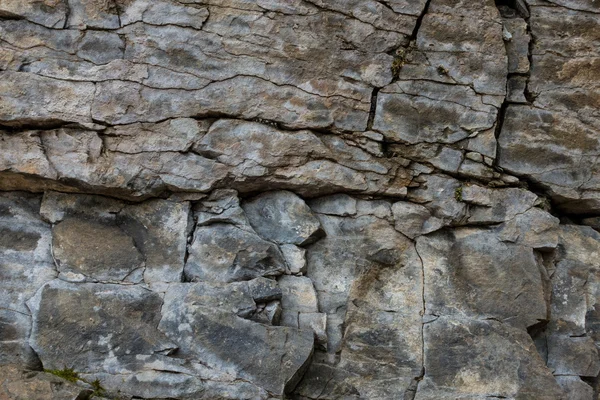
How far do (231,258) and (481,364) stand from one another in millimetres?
1796

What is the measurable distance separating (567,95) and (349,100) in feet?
5.37

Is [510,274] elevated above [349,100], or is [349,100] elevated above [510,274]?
[349,100]

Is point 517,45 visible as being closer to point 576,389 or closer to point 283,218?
point 283,218

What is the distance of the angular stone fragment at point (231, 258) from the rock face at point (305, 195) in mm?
13

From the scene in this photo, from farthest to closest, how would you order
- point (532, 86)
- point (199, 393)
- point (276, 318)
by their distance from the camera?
point (532, 86) < point (276, 318) < point (199, 393)

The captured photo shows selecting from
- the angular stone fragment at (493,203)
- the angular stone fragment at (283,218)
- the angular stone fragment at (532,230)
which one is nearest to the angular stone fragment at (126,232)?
the angular stone fragment at (283,218)

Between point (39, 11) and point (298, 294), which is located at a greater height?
point (39, 11)

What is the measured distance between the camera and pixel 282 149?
476 centimetres

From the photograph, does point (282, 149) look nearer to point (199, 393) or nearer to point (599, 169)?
point (199, 393)

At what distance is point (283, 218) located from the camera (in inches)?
189

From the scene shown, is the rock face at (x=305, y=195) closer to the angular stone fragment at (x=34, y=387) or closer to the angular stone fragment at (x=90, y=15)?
the angular stone fragment at (x=90, y=15)

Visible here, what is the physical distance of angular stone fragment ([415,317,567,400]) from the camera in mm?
4422

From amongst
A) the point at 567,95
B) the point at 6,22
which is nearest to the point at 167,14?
the point at 6,22

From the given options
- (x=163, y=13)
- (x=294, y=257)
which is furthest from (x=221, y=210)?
(x=163, y=13)
